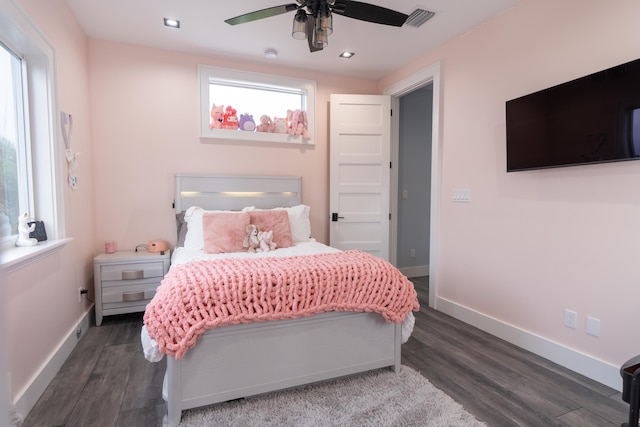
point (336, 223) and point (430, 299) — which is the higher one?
point (336, 223)

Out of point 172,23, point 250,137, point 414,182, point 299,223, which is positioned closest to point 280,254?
point 299,223

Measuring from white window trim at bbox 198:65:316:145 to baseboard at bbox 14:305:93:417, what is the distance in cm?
212

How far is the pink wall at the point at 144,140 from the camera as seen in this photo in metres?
3.12

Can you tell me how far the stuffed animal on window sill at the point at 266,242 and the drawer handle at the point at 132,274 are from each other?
1.11m

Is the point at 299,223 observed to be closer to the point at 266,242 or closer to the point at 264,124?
the point at 266,242

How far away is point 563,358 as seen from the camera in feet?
7.08

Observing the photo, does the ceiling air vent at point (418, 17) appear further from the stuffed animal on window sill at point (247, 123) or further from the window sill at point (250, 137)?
the stuffed animal on window sill at point (247, 123)

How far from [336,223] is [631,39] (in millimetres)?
2804

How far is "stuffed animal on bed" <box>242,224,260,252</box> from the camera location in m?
2.75

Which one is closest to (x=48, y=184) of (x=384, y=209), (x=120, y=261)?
(x=120, y=261)

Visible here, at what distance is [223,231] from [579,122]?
2.67 m

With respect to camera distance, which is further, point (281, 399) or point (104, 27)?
point (104, 27)

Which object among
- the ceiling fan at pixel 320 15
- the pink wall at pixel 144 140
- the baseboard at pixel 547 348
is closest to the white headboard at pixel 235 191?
the pink wall at pixel 144 140

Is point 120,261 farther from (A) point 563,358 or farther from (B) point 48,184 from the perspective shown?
(A) point 563,358
